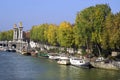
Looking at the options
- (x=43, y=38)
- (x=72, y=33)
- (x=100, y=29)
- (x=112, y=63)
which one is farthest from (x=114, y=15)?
(x=43, y=38)

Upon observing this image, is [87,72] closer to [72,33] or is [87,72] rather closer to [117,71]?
[117,71]

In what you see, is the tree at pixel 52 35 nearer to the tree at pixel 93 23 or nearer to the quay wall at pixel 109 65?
the tree at pixel 93 23

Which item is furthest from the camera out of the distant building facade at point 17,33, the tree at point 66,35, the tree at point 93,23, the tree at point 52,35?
the distant building facade at point 17,33

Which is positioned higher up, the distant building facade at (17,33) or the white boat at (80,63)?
the distant building facade at (17,33)

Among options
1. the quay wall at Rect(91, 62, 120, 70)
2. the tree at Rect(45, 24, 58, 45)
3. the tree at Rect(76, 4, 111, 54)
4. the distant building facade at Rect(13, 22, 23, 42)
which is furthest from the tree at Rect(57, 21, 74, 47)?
the distant building facade at Rect(13, 22, 23, 42)

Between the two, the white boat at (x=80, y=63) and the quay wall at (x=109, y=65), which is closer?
the quay wall at (x=109, y=65)

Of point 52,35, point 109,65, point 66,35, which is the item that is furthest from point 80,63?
point 52,35

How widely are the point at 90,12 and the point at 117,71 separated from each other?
57.9 ft

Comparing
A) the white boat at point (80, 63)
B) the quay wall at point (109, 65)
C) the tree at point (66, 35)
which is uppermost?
the tree at point (66, 35)

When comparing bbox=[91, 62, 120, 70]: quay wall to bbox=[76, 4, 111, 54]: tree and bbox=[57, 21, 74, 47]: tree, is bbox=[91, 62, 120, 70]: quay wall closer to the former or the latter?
bbox=[76, 4, 111, 54]: tree

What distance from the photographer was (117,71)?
48.5 m

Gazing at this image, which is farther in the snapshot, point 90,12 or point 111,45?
point 90,12

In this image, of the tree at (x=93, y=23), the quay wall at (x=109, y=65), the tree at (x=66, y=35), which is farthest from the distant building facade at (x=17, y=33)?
the quay wall at (x=109, y=65)

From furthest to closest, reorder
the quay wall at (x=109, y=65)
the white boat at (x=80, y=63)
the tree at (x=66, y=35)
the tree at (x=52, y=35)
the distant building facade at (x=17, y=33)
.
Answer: the distant building facade at (x=17, y=33), the tree at (x=52, y=35), the tree at (x=66, y=35), the white boat at (x=80, y=63), the quay wall at (x=109, y=65)
